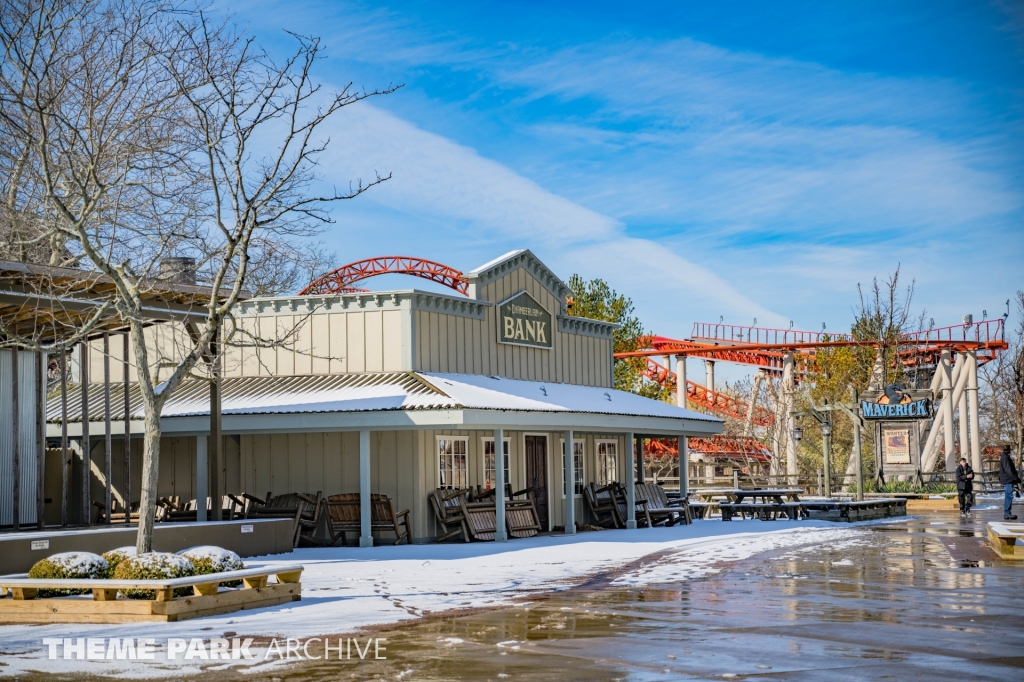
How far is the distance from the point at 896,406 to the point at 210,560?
30.3 meters

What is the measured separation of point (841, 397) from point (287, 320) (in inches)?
1429

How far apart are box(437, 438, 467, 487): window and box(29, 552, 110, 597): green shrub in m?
10.9

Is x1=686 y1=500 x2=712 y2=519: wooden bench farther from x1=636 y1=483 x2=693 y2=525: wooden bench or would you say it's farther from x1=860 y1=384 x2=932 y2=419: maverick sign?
x1=860 y1=384 x2=932 y2=419: maverick sign

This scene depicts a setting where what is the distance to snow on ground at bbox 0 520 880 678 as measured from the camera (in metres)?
9.75

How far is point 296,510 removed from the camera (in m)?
21.1

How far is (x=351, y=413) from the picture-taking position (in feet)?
66.7

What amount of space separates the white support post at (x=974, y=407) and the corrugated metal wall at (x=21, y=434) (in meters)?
40.6

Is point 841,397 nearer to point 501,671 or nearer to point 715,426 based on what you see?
point 715,426

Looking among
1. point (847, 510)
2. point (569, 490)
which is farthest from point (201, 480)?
point (847, 510)

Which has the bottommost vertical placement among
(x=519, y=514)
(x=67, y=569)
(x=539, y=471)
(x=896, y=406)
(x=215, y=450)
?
(x=519, y=514)

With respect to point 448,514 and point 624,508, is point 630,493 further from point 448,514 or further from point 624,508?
point 448,514

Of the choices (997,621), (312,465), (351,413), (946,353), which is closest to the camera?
(997,621)

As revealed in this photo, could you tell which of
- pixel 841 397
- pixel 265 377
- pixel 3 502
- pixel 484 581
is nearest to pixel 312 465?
pixel 265 377

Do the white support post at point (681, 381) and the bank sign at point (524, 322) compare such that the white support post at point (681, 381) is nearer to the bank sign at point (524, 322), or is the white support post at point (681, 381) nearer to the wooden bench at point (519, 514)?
the bank sign at point (524, 322)
